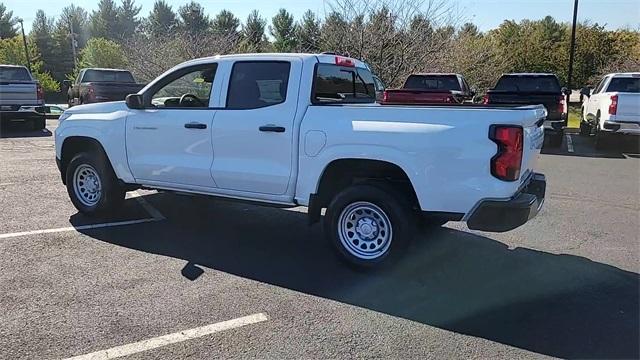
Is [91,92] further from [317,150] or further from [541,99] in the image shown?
[317,150]

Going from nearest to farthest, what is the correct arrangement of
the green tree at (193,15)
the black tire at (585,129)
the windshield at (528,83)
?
the windshield at (528,83) < the black tire at (585,129) < the green tree at (193,15)

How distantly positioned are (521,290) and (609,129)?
10.2 metres

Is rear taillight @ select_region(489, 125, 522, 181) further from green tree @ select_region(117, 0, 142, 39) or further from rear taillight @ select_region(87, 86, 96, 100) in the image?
green tree @ select_region(117, 0, 142, 39)

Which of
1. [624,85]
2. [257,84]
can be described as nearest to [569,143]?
[624,85]

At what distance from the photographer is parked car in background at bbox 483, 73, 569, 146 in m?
13.2

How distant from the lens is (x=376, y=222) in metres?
4.92

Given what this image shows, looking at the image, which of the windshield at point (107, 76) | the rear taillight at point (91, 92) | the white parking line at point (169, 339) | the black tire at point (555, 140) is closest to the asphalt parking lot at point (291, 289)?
the white parking line at point (169, 339)

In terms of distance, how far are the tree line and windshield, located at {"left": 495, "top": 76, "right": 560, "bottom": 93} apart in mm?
7550

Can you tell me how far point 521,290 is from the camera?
454 cm

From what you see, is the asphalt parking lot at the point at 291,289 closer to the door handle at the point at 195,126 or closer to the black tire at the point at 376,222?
the black tire at the point at 376,222

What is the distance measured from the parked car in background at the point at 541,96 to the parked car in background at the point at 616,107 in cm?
92

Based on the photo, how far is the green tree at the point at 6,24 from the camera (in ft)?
254

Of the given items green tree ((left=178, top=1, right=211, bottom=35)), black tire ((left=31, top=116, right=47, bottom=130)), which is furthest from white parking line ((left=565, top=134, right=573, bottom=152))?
green tree ((left=178, top=1, right=211, bottom=35))

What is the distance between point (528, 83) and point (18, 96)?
14.1 meters
